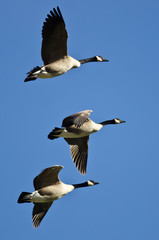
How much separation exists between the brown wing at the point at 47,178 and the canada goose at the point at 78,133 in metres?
1.18

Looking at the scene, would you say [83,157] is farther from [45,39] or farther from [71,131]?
[45,39]

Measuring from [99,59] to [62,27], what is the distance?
300 cm

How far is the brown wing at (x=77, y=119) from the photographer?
47.3 ft

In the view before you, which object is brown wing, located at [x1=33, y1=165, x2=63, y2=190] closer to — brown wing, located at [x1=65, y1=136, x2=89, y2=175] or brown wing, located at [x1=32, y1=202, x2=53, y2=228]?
brown wing, located at [x1=32, y1=202, x2=53, y2=228]

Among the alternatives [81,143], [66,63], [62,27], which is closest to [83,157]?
[81,143]

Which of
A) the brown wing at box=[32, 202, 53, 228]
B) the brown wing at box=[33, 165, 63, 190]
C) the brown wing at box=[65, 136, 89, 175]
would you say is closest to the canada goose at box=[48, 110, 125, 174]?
the brown wing at box=[65, 136, 89, 175]

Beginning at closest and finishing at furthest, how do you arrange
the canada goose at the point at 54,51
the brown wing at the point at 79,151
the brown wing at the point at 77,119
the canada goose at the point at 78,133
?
the brown wing at the point at 77,119 < the canada goose at the point at 78,133 < the canada goose at the point at 54,51 < the brown wing at the point at 79,151

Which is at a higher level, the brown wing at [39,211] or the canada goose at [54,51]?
the canada goose at [54,51]

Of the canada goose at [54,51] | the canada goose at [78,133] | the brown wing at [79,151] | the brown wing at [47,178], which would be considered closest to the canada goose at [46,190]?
the brown wing at [47,178]

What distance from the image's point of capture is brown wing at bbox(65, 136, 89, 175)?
16.6m

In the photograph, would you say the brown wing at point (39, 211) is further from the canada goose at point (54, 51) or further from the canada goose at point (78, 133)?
the canada goose at point (54, 51)

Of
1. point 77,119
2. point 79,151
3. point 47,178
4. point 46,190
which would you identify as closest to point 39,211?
point 46,190

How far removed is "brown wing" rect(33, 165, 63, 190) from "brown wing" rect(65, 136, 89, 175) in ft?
6.33

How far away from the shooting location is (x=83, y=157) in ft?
54.9
